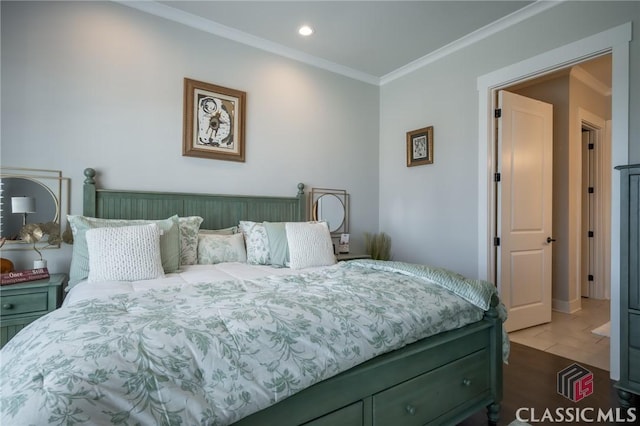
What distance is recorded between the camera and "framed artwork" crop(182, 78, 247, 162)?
2.95 metres

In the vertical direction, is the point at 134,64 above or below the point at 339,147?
above

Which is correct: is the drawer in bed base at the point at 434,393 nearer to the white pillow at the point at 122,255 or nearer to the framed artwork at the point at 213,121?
the white pillow at the point at 122,255

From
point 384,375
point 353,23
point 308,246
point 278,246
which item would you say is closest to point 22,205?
point 278,246

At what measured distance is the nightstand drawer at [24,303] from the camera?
1.92 meters

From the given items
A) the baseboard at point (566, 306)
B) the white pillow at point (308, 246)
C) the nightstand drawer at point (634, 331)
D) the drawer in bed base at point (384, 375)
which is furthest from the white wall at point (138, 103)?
the baseboard at point (566, 306)

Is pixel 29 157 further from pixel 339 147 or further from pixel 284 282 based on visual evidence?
pixel 339 147

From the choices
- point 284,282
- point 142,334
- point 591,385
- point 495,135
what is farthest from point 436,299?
point 495,135

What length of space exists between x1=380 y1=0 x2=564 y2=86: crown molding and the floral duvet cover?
2.62m

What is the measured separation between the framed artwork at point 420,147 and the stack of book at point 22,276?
3.41 m

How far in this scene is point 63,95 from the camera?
2480 millimetres

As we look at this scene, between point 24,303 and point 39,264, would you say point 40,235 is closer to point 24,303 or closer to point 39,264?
point 39,264

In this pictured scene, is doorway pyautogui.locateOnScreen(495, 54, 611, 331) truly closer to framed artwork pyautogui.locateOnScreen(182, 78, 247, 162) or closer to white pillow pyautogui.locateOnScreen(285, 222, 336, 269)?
white pillow pyautogui.locateOnScreen(285, 222, 336, 269)

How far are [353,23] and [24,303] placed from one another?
3.18 meters

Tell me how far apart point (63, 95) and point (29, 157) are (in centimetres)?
51
